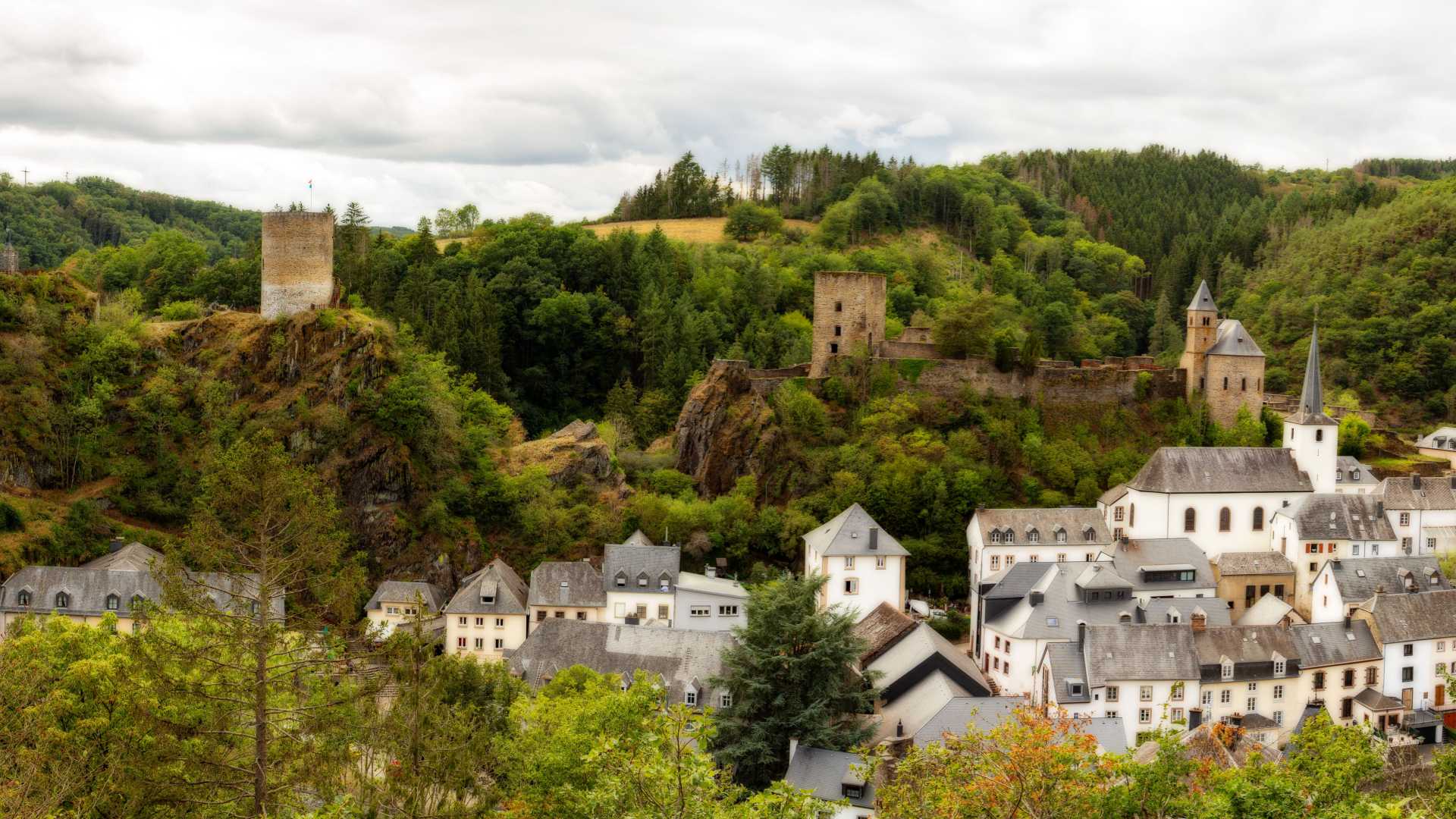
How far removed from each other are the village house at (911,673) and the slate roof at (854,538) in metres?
3.20

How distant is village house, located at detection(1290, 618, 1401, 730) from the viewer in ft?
138

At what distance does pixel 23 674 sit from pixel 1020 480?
39.6m

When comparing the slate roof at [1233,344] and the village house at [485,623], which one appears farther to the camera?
the slate roof at [1233,344]

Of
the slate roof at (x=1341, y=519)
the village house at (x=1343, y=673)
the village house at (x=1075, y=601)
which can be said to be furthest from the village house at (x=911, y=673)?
the slate roof at (x=1341, y=519)

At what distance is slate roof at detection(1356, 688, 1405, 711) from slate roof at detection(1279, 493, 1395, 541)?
8.03 m

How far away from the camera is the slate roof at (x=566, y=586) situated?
153 ft

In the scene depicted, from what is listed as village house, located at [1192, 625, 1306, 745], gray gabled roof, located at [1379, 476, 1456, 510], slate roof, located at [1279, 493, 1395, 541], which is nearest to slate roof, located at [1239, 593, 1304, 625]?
village house, located at [1192, 625, 1306, 745]

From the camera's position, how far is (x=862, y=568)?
48.1 m

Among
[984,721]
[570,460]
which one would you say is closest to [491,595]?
[570,460]

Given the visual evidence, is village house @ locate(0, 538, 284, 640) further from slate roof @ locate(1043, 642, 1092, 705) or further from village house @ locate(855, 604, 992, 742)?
slate roof @ locate(1043, 642, 1092, 705)

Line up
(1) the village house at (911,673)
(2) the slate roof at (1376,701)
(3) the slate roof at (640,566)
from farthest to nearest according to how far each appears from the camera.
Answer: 1. (3) the slate roof at (640,566)
2. (2) the slate roof at (1376,701)
3. (1) the village house at (911,673)

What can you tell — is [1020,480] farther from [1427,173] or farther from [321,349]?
[1427,173]

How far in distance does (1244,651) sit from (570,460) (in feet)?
85.2

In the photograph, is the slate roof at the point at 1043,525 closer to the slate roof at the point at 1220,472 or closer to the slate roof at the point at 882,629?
the slate roof at the point at 1220,472
